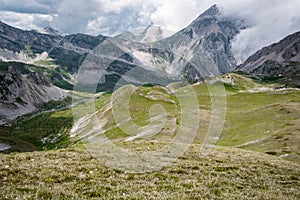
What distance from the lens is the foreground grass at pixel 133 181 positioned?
16.2 metres

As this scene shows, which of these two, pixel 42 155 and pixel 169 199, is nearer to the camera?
pixel 169 199

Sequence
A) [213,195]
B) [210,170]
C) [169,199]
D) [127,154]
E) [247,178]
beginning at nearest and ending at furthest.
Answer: [169,199] < [213,195] < [247,178] < [210,170] < [127,154]

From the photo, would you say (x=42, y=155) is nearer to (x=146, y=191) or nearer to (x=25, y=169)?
(x=25, y=169)

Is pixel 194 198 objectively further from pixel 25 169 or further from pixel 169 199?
pixel 25 169

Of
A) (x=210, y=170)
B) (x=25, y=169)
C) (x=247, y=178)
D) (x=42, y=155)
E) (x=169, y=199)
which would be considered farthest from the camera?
(x=42, y=155)

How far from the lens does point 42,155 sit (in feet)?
91.9

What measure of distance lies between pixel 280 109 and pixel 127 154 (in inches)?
4766

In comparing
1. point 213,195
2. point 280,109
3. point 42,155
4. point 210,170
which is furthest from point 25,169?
point 280,109

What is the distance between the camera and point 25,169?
821 inches

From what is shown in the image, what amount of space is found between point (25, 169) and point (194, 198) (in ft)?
39.2

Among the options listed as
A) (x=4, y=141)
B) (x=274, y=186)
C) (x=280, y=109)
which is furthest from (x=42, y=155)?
(x=4, y=141)

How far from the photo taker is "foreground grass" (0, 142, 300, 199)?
16.2 meters

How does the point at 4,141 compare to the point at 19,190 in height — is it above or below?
below

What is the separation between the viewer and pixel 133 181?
1989 cm
